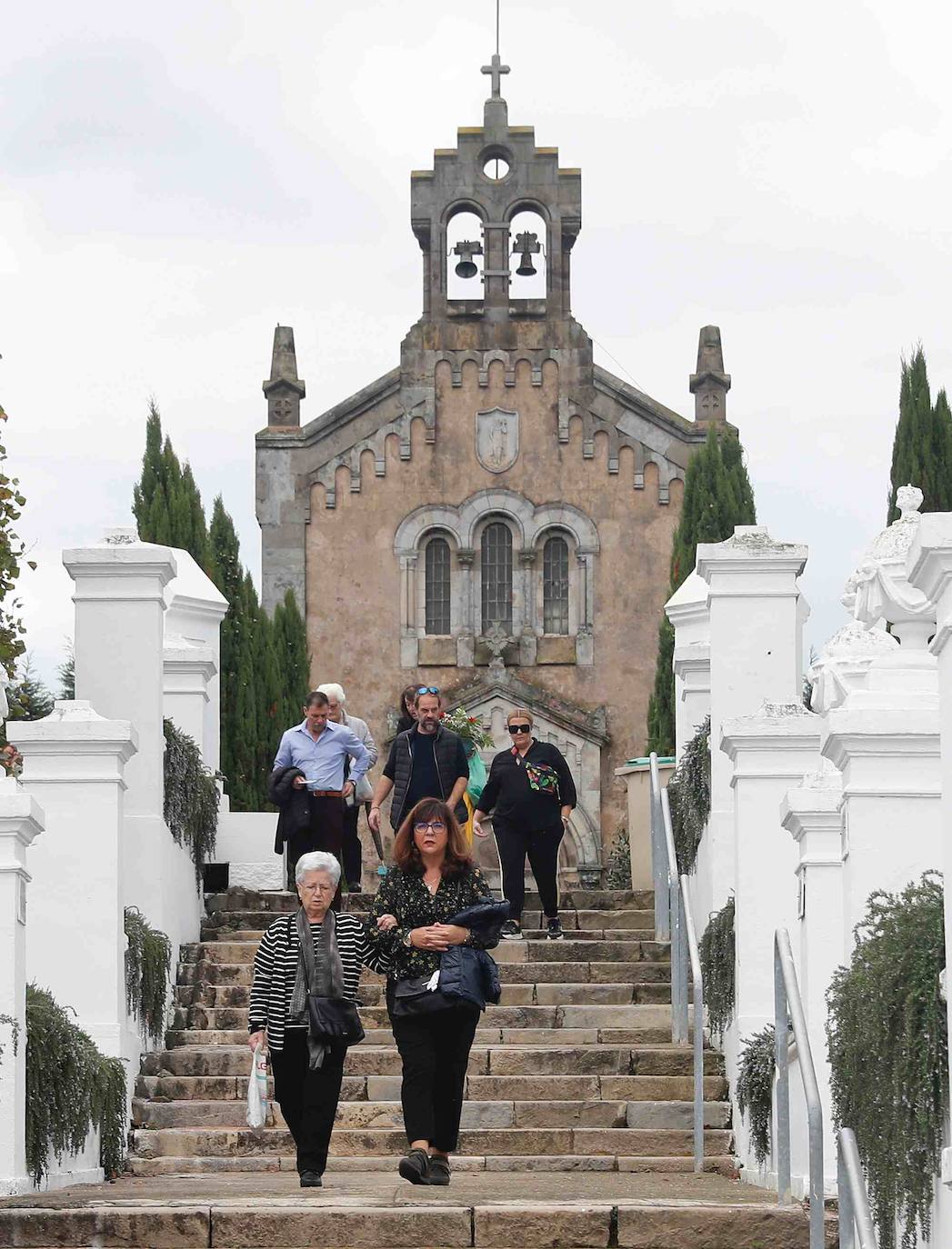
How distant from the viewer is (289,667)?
34562mm

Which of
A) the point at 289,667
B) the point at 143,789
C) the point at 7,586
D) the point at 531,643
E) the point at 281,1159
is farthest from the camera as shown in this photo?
the point at 531,643

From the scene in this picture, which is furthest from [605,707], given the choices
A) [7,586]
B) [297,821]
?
[297,821]

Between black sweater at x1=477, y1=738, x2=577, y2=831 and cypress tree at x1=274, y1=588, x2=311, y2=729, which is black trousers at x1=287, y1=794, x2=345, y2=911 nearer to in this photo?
black sweater at x1=477, y1=738, x2=577, y2=831

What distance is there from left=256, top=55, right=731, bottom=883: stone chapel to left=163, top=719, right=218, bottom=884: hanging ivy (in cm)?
2230

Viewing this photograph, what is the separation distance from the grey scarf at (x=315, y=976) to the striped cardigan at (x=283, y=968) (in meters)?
0.02

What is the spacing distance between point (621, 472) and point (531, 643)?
9.47ft

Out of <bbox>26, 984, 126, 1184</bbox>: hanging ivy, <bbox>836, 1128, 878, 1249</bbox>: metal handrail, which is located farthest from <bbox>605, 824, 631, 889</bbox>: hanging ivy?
<bbox>836, 1128, 878, 1249</bbox>: metal handrail

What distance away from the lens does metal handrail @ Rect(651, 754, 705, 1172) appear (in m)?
10.9

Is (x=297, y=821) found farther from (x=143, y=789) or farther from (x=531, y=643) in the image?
(x=531, y=643)

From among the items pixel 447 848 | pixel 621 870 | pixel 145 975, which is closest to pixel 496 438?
pixel 621 870

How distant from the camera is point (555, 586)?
37594 mm

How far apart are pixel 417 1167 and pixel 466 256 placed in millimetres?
30697

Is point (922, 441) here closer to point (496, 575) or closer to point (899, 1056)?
point (496, 575)

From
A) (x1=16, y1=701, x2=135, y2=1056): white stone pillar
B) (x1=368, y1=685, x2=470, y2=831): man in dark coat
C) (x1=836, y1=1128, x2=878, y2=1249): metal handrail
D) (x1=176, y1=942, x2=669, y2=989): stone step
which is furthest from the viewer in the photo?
(x1=368, y1=685, x2=470, y2=831): man in dark coat
